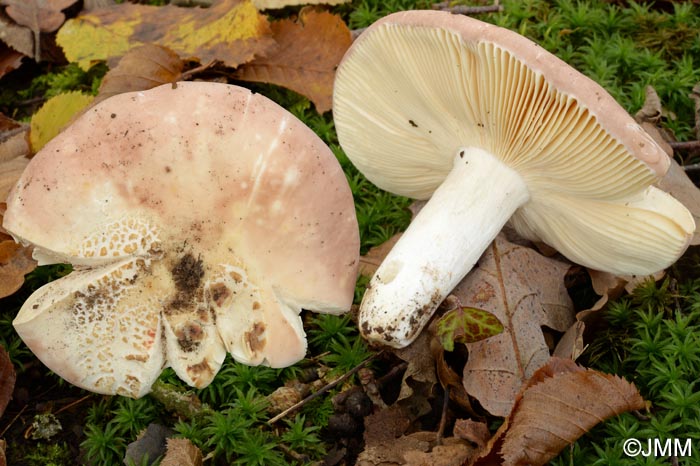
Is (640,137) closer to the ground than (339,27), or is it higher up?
higher up

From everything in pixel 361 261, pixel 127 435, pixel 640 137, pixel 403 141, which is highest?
pixel 640 137

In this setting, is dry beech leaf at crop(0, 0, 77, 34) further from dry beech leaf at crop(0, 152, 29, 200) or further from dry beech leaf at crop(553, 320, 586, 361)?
dry beech leaf at crop(553, 320, 586, 361)

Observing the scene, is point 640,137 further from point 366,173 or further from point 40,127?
point 40,127

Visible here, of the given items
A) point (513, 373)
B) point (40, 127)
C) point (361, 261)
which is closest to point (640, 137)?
point (513, 373)

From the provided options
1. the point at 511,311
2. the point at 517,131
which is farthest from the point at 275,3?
the point at 511,311

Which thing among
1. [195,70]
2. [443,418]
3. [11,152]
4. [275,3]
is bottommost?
[443,418]

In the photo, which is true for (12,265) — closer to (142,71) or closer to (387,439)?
(142,71)

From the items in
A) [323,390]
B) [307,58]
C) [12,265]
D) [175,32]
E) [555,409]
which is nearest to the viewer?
[555,409]

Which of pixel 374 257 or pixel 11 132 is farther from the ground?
pixel 11 132
